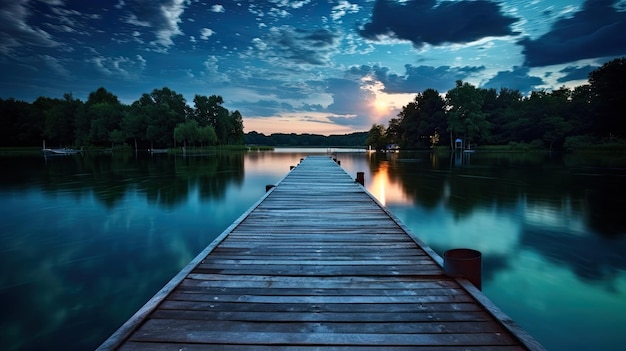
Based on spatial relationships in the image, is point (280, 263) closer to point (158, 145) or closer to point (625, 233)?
point (625, 233)

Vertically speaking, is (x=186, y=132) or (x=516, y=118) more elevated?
(x=516, y=118)

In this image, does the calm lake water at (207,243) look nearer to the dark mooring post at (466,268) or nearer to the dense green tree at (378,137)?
the dark mooring post at (466,268)

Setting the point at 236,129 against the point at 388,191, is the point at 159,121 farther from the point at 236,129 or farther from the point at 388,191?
the point at 388,191

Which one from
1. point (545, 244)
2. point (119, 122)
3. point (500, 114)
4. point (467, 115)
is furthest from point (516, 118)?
point (119, 122)

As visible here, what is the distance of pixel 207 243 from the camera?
8750mm

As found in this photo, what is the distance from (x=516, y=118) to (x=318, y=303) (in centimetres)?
7641

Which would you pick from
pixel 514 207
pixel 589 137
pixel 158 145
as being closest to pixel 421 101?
pixel 589 137

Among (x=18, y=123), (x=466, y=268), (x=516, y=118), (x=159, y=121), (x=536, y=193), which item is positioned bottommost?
(x=536, y=193)

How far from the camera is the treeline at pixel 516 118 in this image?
4928 cm

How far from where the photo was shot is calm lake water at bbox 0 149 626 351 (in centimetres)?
477

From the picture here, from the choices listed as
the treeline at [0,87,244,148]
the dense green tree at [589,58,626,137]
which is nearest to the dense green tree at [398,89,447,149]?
the dense green tree at [589,58,626,137]

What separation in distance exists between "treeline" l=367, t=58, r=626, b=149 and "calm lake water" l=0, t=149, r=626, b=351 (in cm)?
4266

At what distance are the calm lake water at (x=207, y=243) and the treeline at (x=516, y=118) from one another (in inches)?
1679

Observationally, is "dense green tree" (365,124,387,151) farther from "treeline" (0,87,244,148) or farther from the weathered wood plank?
the weathered wood plank
